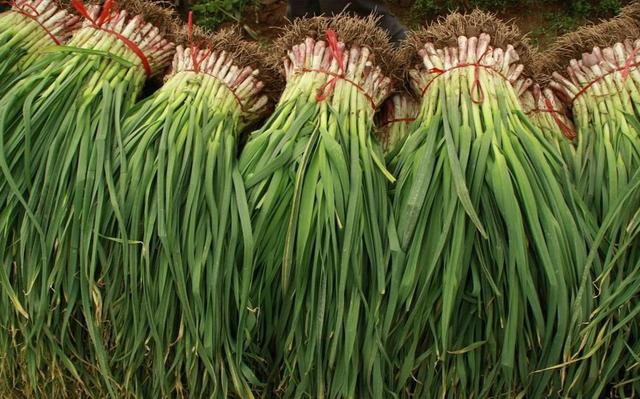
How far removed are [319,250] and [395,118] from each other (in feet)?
1.82

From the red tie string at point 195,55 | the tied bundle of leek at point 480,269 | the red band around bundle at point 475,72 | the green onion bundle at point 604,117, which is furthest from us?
the red tie string at point 195,55

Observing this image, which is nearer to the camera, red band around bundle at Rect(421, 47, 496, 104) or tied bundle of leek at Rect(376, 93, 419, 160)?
red band around bundle at Rect(421, 47, 496, 104)

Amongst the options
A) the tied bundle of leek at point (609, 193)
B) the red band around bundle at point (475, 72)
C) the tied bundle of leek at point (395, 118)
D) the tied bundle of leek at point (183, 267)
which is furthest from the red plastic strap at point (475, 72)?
the tied bundle of leek at point (183, 267)

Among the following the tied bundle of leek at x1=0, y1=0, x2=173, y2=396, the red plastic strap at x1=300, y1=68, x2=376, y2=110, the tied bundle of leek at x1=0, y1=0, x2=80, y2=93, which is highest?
the red plastic strap at x1=300, y1=68, x2=376, y2=110

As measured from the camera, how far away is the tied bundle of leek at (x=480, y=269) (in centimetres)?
129

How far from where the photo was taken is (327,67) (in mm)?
1621

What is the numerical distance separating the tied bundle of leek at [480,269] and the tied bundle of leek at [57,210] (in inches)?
23.9

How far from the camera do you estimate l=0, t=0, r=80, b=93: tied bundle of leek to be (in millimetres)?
1626

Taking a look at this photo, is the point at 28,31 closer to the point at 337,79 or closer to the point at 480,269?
the point at 337,79

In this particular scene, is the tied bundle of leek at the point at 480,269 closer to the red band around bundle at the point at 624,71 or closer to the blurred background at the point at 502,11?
the red band around bundle at the point at 624,71

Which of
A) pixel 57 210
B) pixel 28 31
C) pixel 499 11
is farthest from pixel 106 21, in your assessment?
pixel 499 11

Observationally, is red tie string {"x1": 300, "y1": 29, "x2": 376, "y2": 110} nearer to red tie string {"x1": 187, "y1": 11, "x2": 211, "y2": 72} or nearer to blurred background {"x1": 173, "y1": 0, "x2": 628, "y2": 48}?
red tie string {"x1": 187, "y1": 11, "x2": 211, "y2": 72}

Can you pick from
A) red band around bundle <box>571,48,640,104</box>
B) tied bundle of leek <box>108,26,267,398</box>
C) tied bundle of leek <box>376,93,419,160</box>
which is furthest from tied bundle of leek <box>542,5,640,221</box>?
tied bundle of leek <box>108,26,267,398</box>

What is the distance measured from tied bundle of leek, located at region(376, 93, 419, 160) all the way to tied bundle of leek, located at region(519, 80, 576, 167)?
0.27m
